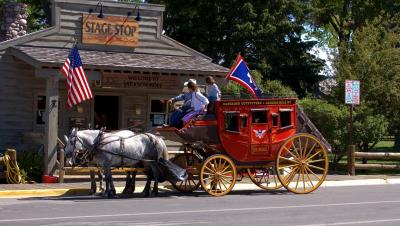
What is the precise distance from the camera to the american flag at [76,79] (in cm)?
1784

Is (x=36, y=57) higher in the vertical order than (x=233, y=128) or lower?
higher

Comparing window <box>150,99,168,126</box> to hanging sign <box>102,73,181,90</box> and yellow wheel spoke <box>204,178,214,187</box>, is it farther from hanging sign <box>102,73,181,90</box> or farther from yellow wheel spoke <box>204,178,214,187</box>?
yellow wheel spoke <box>204,178,214,187</box>

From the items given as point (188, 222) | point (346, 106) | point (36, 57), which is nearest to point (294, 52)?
point (346, 106)

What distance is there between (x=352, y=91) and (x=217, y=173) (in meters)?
7.96

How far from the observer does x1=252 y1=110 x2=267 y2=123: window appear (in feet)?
54.2

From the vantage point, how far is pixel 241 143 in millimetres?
16391

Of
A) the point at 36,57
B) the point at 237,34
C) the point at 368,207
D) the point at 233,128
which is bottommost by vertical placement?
the point at 368,207

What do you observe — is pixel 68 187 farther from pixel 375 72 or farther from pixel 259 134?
pixel 375 72

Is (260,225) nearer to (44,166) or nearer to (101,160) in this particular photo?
(101,160)

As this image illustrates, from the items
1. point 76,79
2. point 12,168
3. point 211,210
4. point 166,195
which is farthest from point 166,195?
point 12,168

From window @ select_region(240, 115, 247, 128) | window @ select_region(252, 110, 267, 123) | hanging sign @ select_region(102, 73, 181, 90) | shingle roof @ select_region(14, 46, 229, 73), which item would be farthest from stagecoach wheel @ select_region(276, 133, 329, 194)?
hanging sign @ select_region(102, 73, 181, 90)

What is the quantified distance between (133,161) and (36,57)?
16.4ft

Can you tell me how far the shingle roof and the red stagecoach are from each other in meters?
3.99

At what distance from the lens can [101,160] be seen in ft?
51.1
